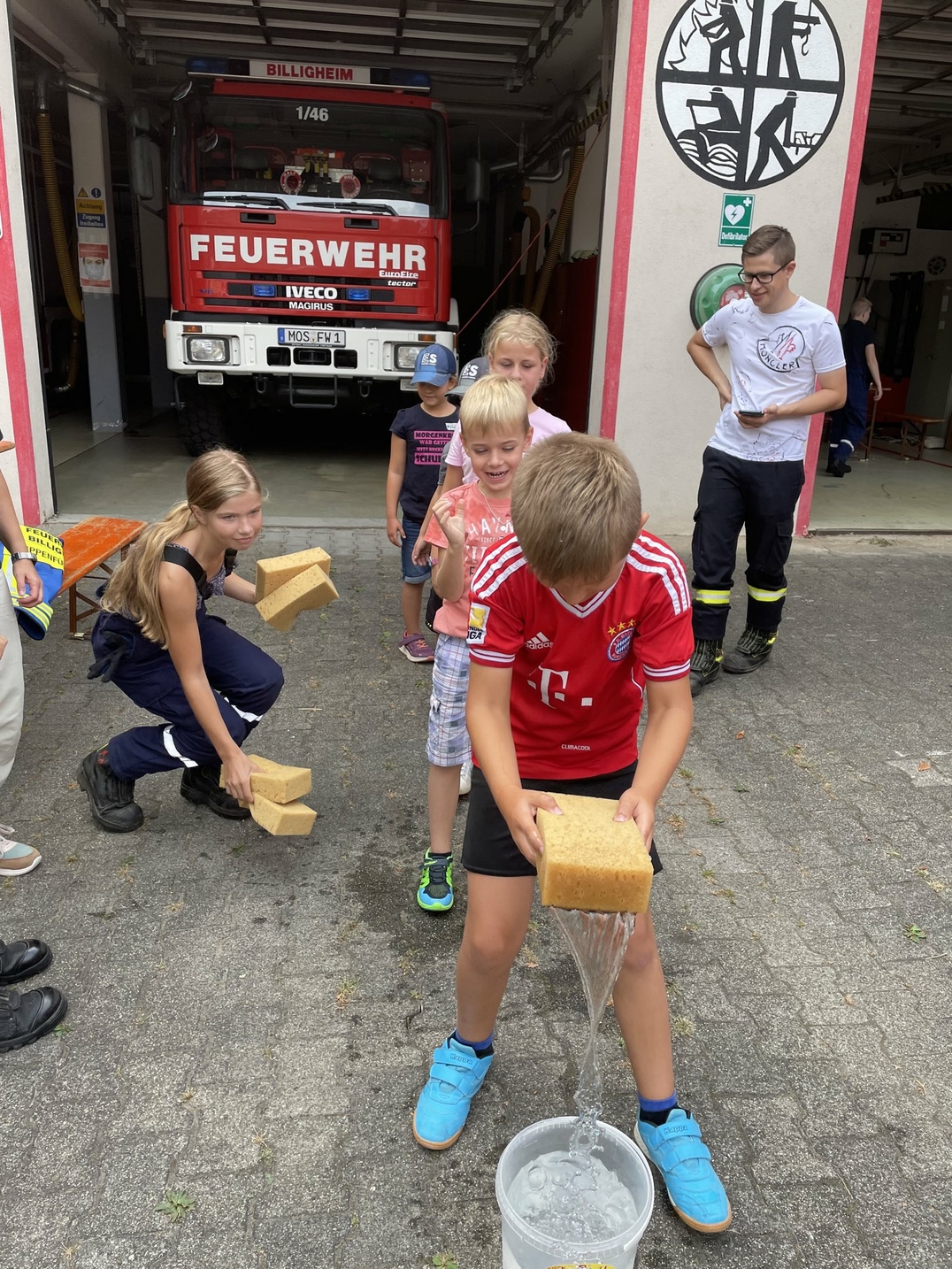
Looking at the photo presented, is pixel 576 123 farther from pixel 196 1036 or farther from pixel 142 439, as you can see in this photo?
pixel 196 1036

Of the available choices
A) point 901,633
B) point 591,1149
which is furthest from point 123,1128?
point 901,633

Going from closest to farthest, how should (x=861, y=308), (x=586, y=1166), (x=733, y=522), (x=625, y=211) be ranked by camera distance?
(x=586, y=1166)
(x=733, y=522)
(x=625, y=211)
(x=861, y=308)

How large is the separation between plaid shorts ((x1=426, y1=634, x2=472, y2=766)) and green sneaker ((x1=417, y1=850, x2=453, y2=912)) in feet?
1.08

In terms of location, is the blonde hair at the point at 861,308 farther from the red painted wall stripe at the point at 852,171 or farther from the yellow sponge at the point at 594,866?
the yellow sponge at the point at 594,866

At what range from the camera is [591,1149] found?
189cm

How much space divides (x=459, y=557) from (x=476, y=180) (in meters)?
7.64

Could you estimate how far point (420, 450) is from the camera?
→ 190 inches

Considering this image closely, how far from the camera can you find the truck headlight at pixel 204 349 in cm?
842

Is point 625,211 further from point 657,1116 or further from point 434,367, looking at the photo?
point 657,1116

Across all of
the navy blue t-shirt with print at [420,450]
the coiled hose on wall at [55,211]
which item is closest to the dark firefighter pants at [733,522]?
the navy blue t-shirt with print at [420,450]

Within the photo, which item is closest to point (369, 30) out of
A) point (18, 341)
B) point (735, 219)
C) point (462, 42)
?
point (462, 42)

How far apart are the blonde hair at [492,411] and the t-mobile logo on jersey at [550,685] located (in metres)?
0.92

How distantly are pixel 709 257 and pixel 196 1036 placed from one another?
6.56m

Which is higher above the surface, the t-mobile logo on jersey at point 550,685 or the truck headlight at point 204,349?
the truck headlight at point 204,349
